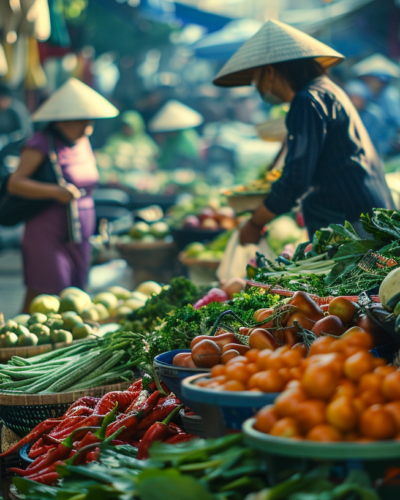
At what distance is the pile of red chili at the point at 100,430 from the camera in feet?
6.23

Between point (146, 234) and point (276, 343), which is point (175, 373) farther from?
point (146, 234)

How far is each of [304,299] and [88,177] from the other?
11.9 ft

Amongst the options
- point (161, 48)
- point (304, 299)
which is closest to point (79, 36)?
point (161, 48)

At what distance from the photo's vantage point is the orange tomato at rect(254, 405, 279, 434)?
1.31 meters

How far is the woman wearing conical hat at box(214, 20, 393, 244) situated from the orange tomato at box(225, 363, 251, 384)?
2.08 m

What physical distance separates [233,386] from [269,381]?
0.10 metres

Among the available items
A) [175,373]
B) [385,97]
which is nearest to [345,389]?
[175,373]

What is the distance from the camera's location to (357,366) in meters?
1.34

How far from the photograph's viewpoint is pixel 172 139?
13.6 m

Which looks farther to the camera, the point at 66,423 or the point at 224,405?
the point at 66,423

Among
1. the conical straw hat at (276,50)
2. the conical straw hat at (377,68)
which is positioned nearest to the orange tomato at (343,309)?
the conical straw hat at (276,50)

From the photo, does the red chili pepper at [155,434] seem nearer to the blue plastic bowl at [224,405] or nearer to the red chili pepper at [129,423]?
the red chili pepper at [129,423]

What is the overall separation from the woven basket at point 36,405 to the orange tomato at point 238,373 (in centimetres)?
118

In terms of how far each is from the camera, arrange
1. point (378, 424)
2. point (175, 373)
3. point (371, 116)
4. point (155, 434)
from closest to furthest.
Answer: point (378, 424) → point (175, 373) → point (155, 434) → point (371, 116)
